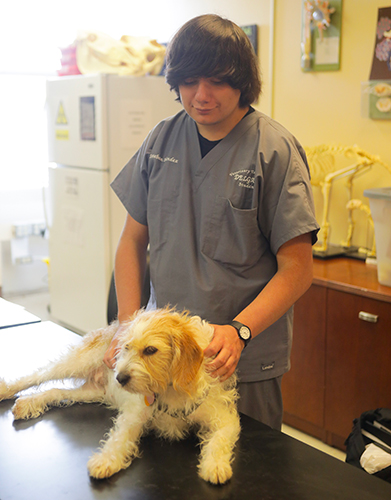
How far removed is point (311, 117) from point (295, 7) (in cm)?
65

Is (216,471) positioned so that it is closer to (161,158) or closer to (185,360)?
(185,360)

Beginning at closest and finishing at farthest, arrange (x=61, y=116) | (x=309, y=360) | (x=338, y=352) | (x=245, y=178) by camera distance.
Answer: (x=245, y=178) → (x=338, y=352) → (x=309, y=360) → (x=61, y=116)

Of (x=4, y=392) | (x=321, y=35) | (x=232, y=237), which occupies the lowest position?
(x=4, y=392)

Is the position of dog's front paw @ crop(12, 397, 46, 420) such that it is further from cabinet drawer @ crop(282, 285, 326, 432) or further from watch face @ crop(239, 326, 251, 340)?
cabinet drawer @ crop(282, 285, 326, 432)

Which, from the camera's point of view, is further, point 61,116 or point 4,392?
point 61,116

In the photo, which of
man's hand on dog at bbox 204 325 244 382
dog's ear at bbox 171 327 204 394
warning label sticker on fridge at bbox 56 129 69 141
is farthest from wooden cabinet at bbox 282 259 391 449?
warning label sticker on fridge at bbox 56 129 69 141

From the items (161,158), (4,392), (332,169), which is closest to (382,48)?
(332,169)

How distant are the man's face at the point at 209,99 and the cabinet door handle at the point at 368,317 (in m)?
1.37

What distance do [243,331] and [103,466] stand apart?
0.44 metres

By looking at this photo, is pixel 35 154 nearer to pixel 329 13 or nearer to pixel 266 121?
pixel 329 13

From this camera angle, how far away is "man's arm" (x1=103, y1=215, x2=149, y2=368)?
1.57 meters

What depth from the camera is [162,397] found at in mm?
1182

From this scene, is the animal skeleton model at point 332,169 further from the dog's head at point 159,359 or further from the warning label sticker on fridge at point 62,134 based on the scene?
the dog's head at point 159,359

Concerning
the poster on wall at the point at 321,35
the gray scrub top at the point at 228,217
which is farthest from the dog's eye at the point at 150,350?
the poster on wall at the point at 321,35
